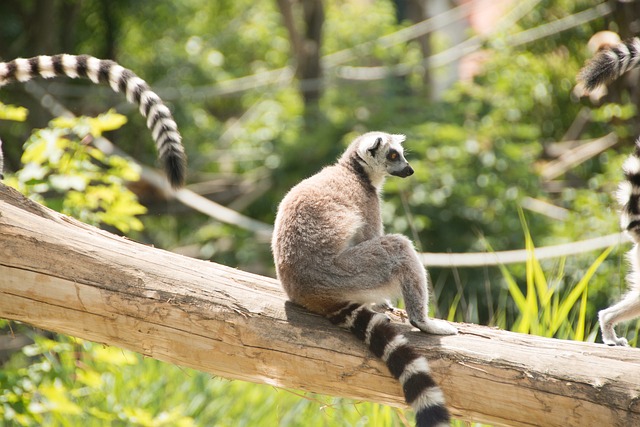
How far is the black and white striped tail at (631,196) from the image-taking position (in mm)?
3410

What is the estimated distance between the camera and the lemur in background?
3.41 meters

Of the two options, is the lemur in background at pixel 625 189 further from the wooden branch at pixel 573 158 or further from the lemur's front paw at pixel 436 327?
the wooden branch at pixel 573 158

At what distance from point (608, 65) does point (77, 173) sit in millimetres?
2760

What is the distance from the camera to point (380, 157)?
3.74 meters

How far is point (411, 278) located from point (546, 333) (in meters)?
1.33

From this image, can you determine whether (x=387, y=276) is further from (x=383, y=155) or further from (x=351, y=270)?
(x=383, y=155)

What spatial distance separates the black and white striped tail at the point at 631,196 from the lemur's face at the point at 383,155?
1001mm

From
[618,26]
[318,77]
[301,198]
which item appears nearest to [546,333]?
[301,198]

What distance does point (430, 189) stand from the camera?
7.81 metres

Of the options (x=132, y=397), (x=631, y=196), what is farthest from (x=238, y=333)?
(x=132, y=397)

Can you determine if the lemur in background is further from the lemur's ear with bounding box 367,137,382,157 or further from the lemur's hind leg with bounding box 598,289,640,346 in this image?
the lemur's ear with bounding box 367,137,382,157

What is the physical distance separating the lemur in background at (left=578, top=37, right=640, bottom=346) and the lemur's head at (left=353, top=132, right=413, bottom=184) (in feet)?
3.02

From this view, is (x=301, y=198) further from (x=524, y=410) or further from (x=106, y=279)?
(x=524, y=410)

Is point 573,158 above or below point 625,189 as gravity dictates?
below
